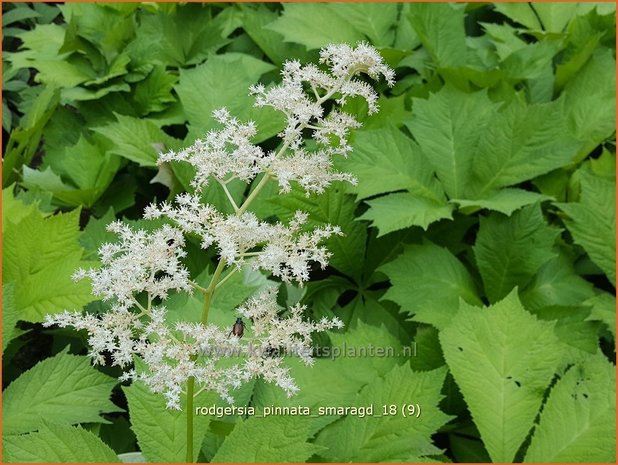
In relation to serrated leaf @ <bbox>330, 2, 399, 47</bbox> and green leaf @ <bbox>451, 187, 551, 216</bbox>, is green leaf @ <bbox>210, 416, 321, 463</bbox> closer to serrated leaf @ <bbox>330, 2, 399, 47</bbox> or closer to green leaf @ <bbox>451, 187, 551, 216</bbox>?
green leaf @ <bbox>451, 187, 551, 216</bbox>

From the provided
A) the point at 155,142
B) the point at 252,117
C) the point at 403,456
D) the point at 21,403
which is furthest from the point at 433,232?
the point at 21,403

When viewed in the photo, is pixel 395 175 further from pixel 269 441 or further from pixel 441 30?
pixel 269 441

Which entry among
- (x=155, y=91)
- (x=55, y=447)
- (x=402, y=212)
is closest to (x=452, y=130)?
(x=402, y=212)

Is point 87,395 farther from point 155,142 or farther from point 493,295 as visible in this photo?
point 493,295

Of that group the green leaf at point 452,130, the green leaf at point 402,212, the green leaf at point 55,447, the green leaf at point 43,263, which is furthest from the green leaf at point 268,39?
the green leaf at point 55,447

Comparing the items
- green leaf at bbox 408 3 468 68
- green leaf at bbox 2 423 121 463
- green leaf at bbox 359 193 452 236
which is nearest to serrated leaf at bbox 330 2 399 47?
green leaf at bbox 408 3 468 68
